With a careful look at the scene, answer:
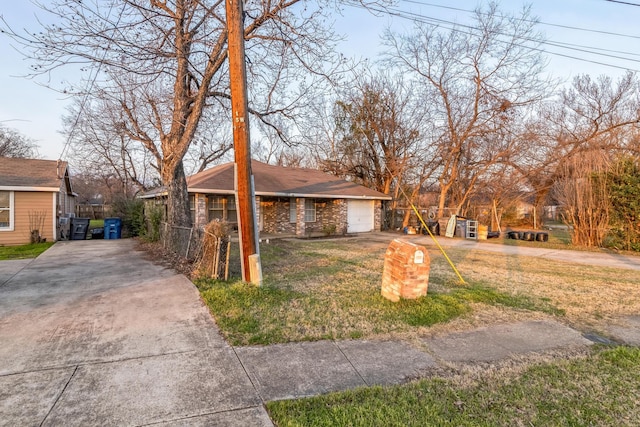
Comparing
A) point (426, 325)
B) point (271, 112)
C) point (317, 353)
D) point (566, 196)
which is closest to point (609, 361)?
point (426, 325)

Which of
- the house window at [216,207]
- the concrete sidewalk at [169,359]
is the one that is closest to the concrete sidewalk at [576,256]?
the concrete sidewalk at [169,359]

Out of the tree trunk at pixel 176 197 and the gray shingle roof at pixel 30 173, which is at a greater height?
the gray shingle roof at pixel 30 173

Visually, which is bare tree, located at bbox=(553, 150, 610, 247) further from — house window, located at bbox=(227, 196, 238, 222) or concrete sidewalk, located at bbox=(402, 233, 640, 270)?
house window, located at bbox=(227, 196, 238, 222)

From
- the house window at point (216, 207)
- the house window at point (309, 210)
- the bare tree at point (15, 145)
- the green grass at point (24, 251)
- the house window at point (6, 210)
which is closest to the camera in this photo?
the green grass at point (24, 251)

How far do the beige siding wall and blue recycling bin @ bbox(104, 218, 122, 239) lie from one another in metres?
2.43

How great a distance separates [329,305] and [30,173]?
14973 mm

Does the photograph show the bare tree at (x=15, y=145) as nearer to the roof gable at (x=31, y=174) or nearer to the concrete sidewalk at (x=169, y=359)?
the roof gable at (x=31, y=174)

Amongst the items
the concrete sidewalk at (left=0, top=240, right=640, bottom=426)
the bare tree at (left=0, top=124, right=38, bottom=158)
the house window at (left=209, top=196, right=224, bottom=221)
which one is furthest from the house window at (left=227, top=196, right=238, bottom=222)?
the bare tree at (left=0, top=124, right=38, bottom=158)

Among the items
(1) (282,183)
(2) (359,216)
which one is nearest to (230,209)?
(1) (282,183)

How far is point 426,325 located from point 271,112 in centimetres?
722

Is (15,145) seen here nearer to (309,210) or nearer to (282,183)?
(282,183)

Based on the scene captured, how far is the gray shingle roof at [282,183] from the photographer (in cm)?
1403

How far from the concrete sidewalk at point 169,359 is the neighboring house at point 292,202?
8.89 meters

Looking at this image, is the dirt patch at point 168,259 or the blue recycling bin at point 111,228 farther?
the blue recycling bin at point 111,228
